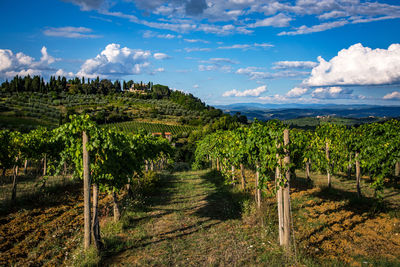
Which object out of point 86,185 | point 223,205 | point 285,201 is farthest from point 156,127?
point 285,201

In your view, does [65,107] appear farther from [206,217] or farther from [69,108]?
[206,217]

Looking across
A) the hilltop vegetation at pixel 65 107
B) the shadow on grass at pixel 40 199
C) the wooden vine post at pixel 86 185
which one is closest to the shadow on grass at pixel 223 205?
the wooden vine post at pixel 86 185

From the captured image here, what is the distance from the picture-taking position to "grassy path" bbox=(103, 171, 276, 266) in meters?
5.63

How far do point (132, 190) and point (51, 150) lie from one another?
5.50 meters

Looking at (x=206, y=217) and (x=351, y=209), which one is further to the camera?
(x=206, y=217)

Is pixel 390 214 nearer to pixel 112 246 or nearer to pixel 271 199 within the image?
pixel 271 199

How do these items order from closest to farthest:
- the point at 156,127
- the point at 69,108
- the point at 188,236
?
the point at 188,236, the point at 156,127, the point at 69,108

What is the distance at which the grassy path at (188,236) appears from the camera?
18.5 feet

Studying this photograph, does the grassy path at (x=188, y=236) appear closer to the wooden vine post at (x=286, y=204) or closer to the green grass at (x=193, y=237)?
the green grass at (x=193, y=237)

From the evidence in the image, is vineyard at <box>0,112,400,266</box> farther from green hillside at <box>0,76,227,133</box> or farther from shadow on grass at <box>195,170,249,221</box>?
green hillside at <box>0,76,227,133</box>

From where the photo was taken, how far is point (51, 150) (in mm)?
13266

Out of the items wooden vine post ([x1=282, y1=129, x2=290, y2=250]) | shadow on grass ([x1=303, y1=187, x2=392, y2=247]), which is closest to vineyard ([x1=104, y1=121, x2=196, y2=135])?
shadow on grass ([x1=303, y1=187, x2=392, y2=247])

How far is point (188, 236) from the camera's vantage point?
7.20 metres

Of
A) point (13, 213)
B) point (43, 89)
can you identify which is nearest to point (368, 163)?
point (13, 213)
